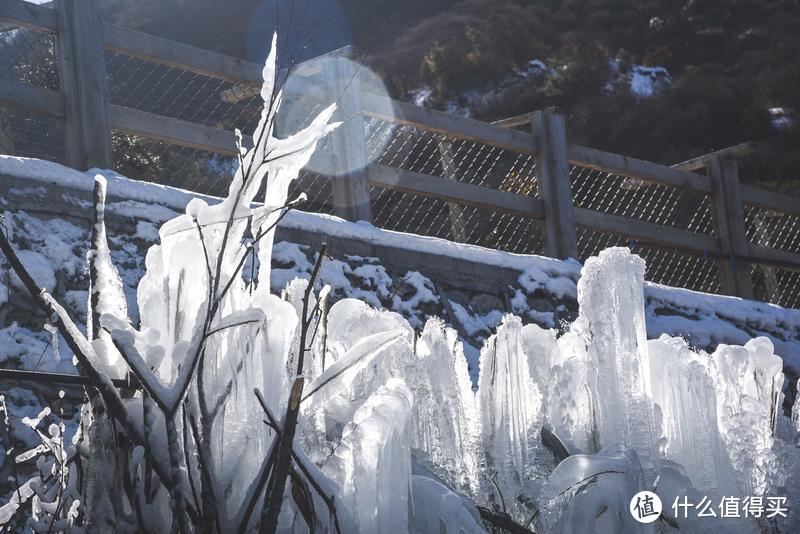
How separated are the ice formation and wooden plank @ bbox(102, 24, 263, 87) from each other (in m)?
2.51

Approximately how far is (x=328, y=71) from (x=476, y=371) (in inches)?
66.1

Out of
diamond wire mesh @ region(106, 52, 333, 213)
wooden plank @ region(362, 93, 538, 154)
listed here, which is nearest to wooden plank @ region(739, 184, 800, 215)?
wooden plank @ region(362, 93, 538, 154)

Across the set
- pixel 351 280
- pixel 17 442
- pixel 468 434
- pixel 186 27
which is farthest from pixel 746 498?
pixel 186 27

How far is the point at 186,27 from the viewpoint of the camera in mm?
21219

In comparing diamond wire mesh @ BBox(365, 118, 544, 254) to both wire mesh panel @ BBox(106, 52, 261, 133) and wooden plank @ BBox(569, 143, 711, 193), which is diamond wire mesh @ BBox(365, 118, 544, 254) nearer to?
wire mesh panel @ BBox(106, 52, 261, 133)

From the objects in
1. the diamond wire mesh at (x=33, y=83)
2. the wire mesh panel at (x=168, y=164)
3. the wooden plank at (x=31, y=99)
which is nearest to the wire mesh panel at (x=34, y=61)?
the diamond wire mesh at (x=33, y=83)

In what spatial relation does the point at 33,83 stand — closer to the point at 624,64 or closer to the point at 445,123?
the point at 445,123

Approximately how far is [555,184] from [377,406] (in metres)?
4.31

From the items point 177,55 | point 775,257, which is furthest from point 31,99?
point 775,257

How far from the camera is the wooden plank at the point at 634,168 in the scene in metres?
5.94

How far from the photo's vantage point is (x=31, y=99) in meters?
3.99

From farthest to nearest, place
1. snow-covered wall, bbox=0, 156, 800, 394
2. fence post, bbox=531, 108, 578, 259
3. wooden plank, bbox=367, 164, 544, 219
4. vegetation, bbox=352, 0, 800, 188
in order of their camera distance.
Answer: vegetation, bbox=352, 0, 800, 188, fence post, bbox=531, 108, 578, 259, wooden plank, bbox=367, 164, 544, 219, snow-covered wall, bbox=0, 156, 800, 394

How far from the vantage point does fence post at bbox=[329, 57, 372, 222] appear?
4.76 metres

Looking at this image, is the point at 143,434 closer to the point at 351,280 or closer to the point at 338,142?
the point at 351,280
